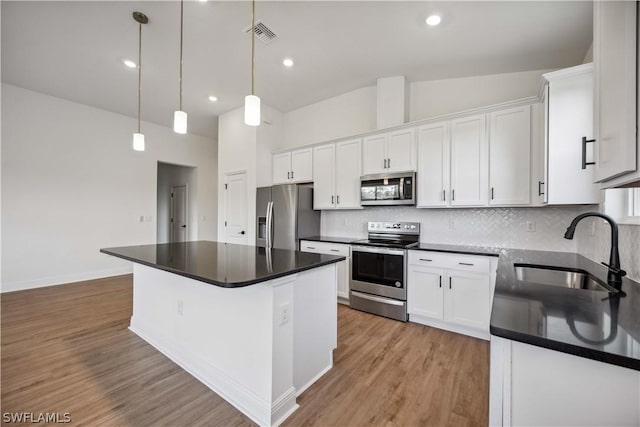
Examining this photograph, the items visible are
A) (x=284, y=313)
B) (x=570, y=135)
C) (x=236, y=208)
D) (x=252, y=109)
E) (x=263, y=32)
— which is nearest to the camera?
(x=284, y=313)

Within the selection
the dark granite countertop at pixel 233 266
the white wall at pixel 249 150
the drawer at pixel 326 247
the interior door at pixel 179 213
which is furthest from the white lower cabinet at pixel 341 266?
the interior door at pixel 179 213

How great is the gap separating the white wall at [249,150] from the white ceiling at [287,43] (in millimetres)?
751

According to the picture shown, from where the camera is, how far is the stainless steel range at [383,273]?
10.0 feet

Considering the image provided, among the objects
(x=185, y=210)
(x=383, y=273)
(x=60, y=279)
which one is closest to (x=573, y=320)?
(x=383, y=273)

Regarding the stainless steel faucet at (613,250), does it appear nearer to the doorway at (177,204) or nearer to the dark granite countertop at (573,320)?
the dark granite countertop at (573,320)

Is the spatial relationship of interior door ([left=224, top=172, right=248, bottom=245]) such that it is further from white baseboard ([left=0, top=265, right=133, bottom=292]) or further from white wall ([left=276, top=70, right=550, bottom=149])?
white baseboard ([left=0, top=265, right=133, bottom=292])

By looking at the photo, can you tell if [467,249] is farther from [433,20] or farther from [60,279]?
[60,279]

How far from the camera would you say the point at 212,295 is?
1.90m

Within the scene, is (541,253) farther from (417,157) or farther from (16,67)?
(16,67)

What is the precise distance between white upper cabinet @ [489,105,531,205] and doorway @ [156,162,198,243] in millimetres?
6192

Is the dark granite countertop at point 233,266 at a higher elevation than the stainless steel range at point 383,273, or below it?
higher

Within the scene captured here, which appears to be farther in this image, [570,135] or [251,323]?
[570,135]

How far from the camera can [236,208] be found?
4.89 metres

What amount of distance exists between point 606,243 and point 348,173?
2.72m
